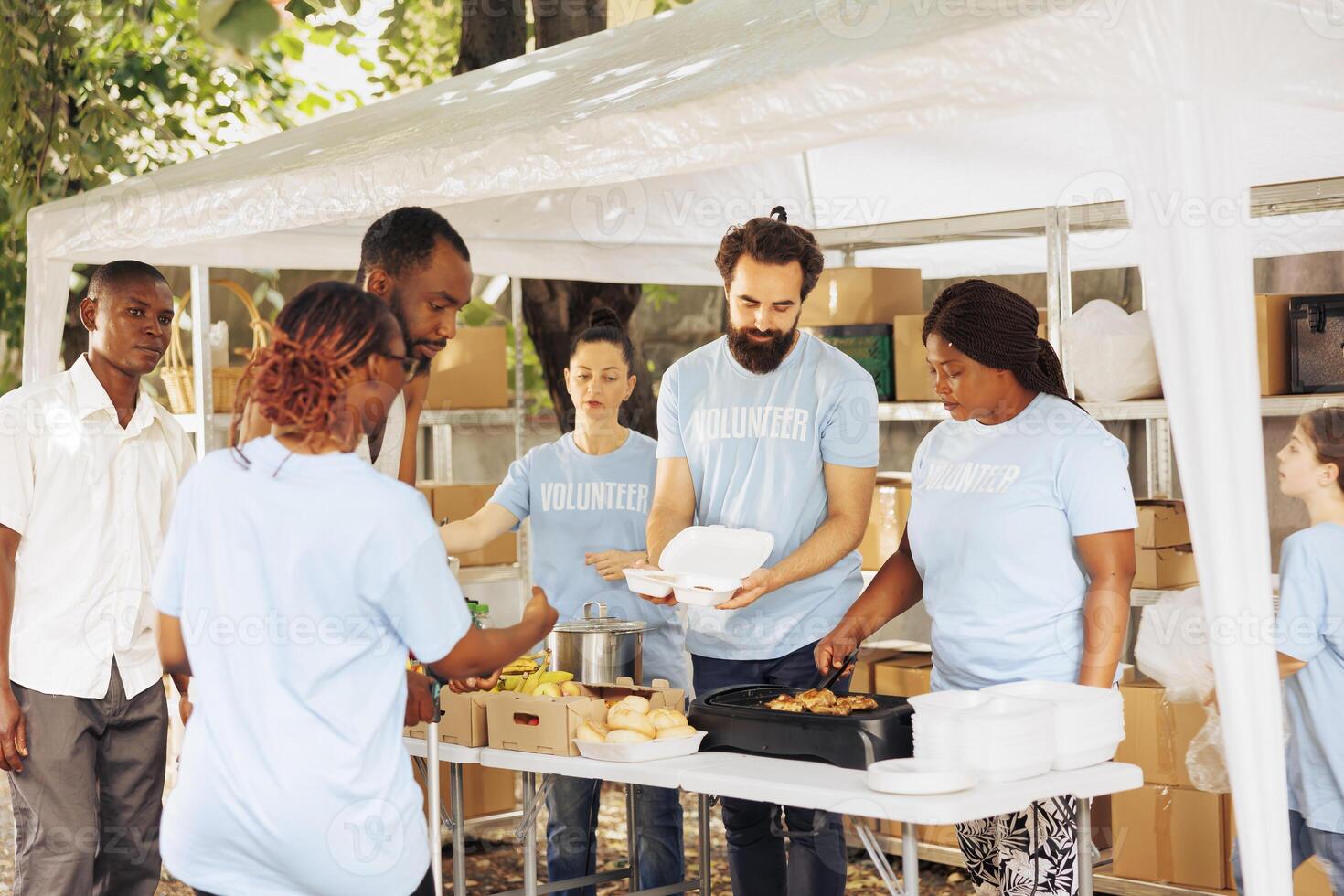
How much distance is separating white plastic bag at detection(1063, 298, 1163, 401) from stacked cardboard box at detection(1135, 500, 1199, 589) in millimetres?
353

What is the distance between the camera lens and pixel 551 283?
6.40 meters

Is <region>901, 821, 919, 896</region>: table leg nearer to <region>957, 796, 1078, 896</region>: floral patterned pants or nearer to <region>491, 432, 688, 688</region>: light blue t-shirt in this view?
<region>957, 796, 1078, 896</region>: floral patterned pants

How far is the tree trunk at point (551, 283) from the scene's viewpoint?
6.29 meters

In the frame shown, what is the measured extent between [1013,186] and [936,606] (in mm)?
2299

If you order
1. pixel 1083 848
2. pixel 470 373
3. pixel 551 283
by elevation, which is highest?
pixel 551 283

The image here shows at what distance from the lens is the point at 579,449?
4316 mm

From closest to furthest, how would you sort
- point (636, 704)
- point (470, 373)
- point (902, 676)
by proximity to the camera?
point (636, 704) → point (902, 676) → point (470, 373)

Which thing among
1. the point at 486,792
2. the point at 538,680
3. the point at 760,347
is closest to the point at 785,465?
the point at 760,347

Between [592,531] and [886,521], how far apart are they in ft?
4.48

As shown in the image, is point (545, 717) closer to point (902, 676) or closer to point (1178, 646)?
point (1178, 646)

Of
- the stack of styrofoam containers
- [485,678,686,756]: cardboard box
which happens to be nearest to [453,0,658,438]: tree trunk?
[485,678,686,756]: cardboard box

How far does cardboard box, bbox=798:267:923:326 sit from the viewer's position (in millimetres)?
5266

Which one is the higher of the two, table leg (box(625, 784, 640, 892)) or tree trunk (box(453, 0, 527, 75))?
tree trunk (box(453, 0, 527, 75))

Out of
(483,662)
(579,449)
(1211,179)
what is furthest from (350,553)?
(579,449)
